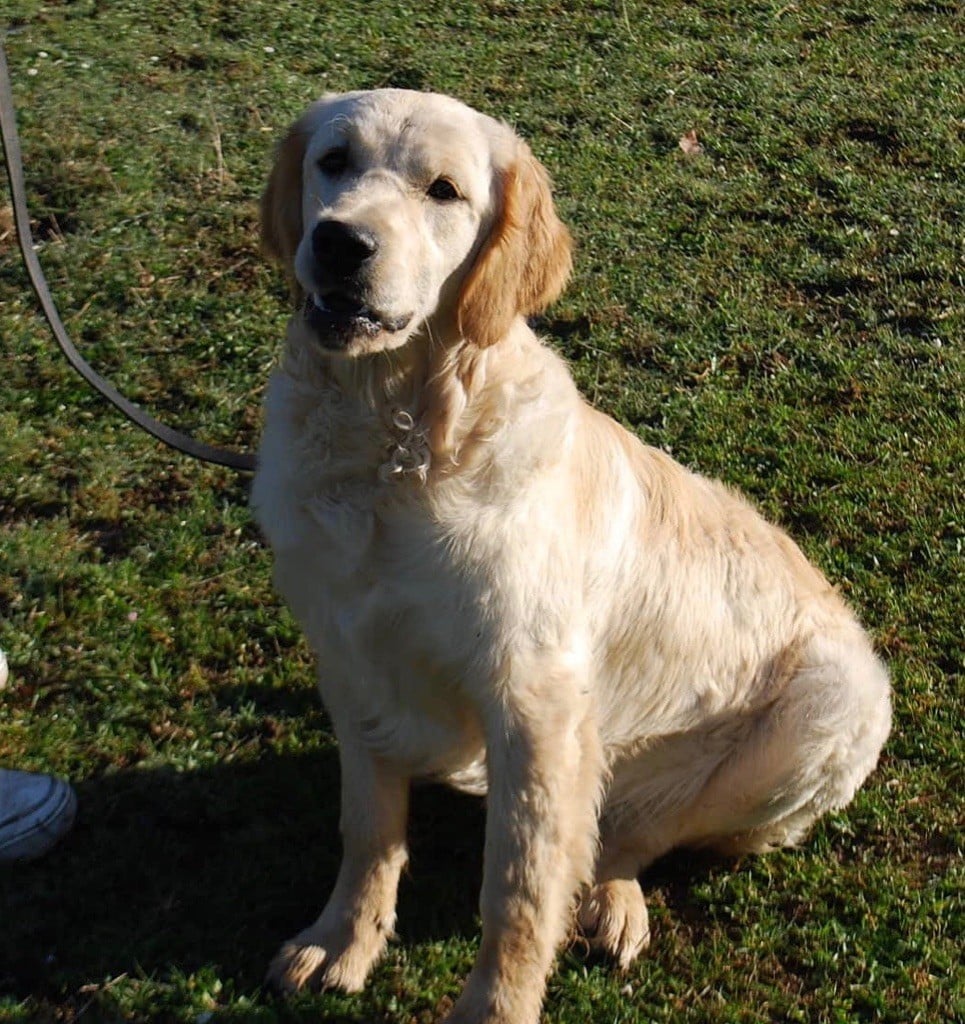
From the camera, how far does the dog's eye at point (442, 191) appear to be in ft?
9.66

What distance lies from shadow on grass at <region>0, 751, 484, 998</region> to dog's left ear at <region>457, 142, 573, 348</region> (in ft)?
5.03

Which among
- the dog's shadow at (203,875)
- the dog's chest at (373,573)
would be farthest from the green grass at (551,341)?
the dog's chest at (373,573)

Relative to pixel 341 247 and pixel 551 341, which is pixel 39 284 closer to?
pixel 341 247

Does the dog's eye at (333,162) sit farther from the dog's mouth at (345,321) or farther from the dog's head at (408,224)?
the dog's mouth at (345,321)

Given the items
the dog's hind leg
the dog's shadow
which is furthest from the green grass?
the dog's hind leg

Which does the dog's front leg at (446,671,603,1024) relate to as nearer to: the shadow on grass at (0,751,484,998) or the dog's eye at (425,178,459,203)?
the shadow on grass at (0,751,484,998)

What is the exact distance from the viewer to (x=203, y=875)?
3463 mm

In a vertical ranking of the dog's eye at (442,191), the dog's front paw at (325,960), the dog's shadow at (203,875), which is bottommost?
the dog's shadow at (203,875)

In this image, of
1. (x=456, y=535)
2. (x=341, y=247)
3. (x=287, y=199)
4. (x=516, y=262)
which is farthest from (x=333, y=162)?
(x=456, y=535)

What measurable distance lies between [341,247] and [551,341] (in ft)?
10.4

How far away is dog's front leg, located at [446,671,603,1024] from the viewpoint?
2.96 metres

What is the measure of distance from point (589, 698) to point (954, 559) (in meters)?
2.32

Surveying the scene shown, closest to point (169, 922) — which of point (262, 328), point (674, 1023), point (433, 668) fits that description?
point (433, 668)

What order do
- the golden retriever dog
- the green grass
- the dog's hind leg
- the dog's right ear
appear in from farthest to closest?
1. the dog's hind leg
2. the green grass
3. the dog's right ear
4. the golden retriever dog
